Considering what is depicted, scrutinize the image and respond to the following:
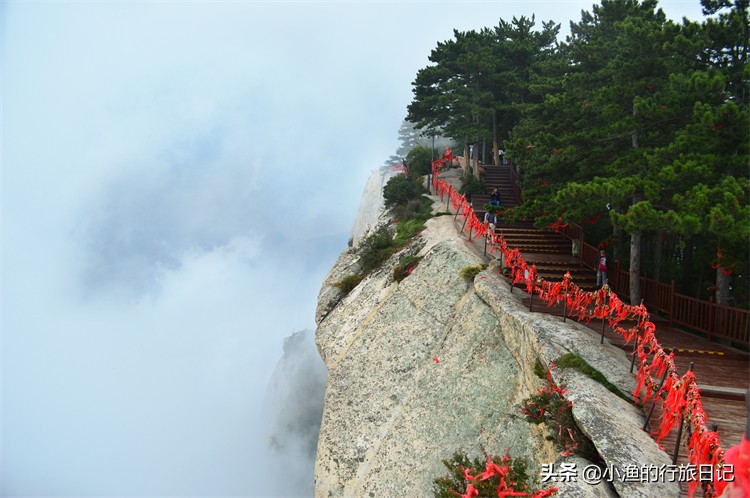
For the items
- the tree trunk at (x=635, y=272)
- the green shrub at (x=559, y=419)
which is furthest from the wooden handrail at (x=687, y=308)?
the green shrub at (x=559, y=419)

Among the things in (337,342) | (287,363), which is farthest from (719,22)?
(287,363)

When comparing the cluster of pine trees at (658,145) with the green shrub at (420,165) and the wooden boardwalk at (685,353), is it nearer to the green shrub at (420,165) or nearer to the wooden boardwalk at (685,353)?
the wooden boardwalk at (685,353)

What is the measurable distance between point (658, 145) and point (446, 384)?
11.6m

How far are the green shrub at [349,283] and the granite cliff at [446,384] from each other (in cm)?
214

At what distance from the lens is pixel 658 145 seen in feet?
55.1

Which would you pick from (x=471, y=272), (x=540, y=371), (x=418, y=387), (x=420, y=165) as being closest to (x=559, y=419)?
(x=540, y=371)

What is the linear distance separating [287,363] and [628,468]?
1928 inches

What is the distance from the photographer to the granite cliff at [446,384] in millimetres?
9922

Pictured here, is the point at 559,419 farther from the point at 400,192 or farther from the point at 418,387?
the point at 400,192

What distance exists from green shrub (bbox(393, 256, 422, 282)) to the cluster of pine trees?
16.6ft

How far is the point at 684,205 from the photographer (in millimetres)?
12930

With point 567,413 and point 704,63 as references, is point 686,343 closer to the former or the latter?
point 567,413

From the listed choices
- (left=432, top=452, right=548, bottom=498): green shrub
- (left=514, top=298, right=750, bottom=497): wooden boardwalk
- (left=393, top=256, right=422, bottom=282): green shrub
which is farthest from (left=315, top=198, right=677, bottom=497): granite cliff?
(left=432, top=452, right=548, bottom=498): green shrub

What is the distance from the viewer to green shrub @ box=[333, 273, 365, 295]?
23.9 metres
